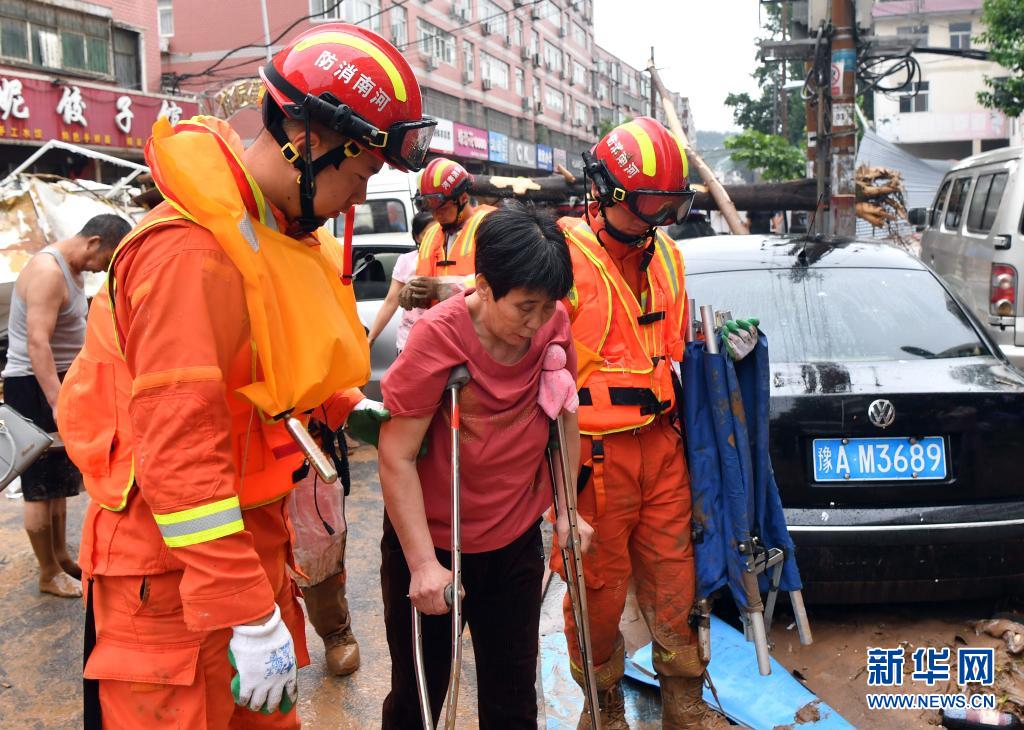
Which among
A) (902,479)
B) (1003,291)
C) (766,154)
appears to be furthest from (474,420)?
(766,154)

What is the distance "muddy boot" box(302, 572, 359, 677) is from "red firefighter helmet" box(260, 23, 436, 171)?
2.23 m

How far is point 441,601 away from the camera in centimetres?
223

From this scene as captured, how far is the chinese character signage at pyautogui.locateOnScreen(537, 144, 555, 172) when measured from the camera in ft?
154

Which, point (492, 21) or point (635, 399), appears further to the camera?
point (492, 21)

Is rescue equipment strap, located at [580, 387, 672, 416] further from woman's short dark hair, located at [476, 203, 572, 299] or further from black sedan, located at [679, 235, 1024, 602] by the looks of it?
black sedan, located at [679, 235, 1024, 602]

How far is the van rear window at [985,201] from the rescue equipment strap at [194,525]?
324 inches

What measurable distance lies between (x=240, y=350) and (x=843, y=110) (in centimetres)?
984

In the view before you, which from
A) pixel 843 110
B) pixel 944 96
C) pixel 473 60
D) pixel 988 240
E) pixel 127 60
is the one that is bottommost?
pixel 988 240

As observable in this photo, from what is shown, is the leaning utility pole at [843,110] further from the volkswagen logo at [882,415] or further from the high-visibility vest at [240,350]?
the high-visibility vest at [240,350]

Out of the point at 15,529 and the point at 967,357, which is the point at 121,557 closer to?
the point at 967,357

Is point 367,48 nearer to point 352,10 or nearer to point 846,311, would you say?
point 846,311

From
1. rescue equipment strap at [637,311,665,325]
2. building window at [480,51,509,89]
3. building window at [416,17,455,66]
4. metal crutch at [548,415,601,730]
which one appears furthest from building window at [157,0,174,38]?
metal crutch at [548,415,601,730]

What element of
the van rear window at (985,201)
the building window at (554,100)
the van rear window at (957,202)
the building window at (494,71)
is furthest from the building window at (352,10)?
the van rear window at (985,201)

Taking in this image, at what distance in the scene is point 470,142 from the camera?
1437 inches
